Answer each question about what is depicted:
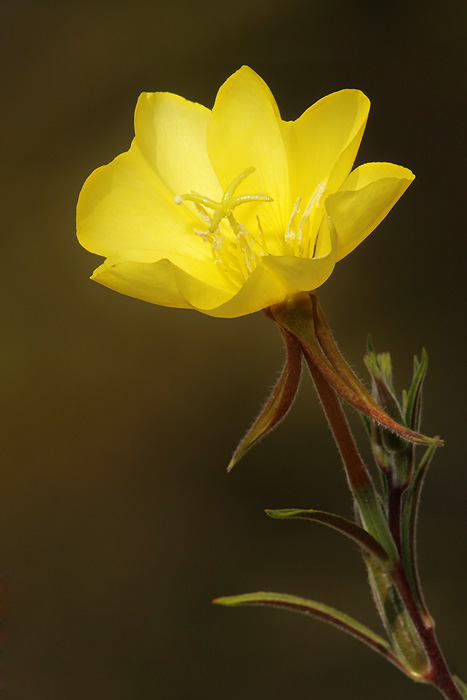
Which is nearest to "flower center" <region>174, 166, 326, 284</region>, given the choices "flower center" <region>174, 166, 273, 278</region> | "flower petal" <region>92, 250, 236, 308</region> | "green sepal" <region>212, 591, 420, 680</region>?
"flower center" <region>174, 166, 273, 278</region>

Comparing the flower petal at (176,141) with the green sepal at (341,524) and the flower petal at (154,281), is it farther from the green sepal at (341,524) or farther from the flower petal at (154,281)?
the green sepal at (341,524)

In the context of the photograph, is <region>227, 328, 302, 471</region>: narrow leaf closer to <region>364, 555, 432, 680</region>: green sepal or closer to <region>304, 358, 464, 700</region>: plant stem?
<region>304, 358, 464, 700</region>: plant stem

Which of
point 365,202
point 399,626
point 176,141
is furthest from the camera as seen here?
point 176,141

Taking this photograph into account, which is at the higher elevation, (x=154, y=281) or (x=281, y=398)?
(x=154, y=281)

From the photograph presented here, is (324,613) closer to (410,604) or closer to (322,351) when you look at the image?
(410,604)

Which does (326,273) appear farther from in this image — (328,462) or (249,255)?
(328,462)

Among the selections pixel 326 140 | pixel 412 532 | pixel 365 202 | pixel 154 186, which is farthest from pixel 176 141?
pixel 412 532
